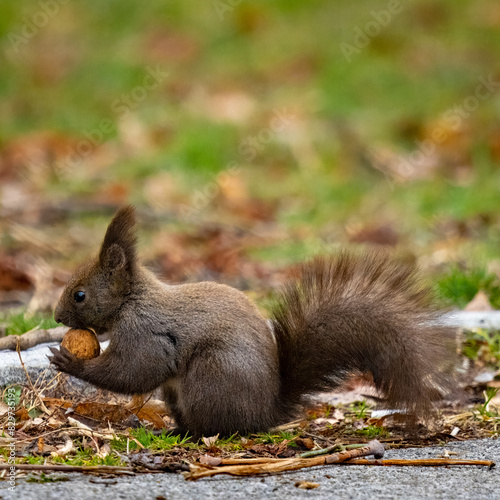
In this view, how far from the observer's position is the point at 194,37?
13.1 meters

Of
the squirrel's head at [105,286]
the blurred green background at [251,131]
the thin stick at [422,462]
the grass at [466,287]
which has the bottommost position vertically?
the thin stick at [422,462]

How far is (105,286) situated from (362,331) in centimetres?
106

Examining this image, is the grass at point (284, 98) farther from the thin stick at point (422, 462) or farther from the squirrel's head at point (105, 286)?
the thin stick at point (422, 462)

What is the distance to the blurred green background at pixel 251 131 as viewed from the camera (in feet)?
25.6

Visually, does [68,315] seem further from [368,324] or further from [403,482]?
[403,482]

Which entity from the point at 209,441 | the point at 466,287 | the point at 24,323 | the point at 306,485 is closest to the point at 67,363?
the point at 209,441

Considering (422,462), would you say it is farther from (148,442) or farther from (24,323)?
(24,323)

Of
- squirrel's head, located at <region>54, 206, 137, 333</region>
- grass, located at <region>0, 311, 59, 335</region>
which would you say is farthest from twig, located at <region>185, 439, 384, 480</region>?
grass, located at <region>0, 311, 59, 335</region>

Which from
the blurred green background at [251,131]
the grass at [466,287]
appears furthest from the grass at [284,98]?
the grass at [466,287]

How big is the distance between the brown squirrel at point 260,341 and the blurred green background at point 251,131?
2068 mm

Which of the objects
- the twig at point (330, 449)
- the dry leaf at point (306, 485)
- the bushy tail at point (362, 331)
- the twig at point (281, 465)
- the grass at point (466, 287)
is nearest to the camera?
the dry leaf at point (306, 485)

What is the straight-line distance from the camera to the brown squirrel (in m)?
3.50

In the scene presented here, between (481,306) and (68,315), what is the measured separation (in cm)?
248

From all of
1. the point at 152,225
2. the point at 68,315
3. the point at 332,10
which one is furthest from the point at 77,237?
the point at 332,10
